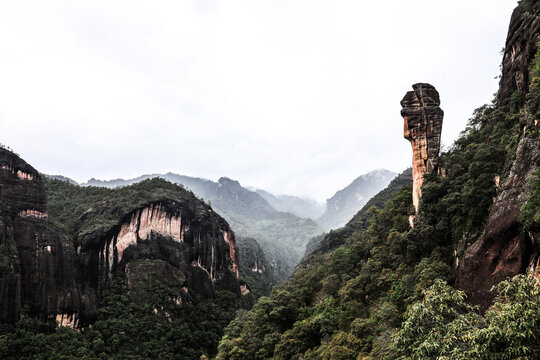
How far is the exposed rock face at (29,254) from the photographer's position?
34062 millimetres

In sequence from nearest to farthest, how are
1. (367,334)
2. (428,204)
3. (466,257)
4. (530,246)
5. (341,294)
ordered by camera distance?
(530,246) < (466,257) < (367,334) < (428,204) < (341,294)

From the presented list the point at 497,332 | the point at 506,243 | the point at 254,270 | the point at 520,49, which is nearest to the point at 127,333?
the point at 506,243

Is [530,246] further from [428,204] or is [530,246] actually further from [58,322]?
[58,322]

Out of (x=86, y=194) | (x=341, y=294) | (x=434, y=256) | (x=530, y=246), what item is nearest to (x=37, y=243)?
(x=86, y=194)

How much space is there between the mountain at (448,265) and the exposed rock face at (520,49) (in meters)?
0.10

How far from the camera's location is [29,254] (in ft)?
122

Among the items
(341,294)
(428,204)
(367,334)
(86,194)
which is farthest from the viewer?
(86,194)

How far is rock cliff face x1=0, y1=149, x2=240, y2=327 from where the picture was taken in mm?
36344

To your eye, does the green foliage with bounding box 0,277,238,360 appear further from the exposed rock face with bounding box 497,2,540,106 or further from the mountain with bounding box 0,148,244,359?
the exposed rock face with bounding box 497,2,540,106

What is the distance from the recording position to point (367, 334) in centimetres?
1911

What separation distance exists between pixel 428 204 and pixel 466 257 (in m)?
8.18

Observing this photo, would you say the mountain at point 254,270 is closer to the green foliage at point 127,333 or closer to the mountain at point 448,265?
the green foliage at point 127,333

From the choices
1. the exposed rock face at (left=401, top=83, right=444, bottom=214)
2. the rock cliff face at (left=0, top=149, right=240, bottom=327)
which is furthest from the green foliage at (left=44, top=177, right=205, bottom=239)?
the exposed rock face at (left=401, top=83, right=444, bottom=214)

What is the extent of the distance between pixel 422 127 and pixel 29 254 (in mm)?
48943
